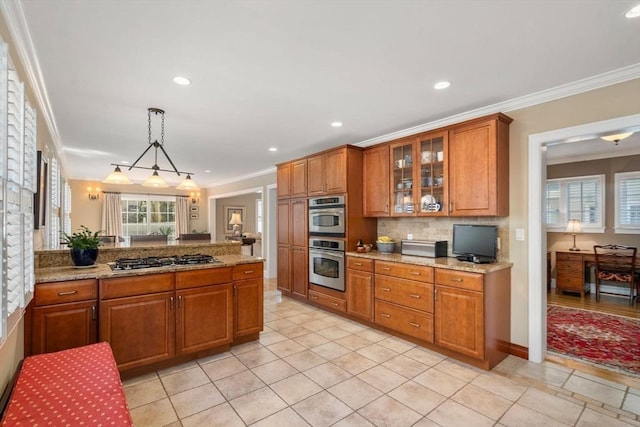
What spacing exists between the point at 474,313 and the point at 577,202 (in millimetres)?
4435

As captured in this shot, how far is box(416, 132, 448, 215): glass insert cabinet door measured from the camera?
343cm

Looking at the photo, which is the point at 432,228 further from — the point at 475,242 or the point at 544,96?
the point at 544,96

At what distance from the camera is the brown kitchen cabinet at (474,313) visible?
9.11ft

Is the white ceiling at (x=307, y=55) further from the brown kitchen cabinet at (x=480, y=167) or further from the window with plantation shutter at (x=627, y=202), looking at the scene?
the window with plantation shutter at (x=627, y=202)

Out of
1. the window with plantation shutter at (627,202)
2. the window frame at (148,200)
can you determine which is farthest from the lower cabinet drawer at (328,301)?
the window frame at (148,200)

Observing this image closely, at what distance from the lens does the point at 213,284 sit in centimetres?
303

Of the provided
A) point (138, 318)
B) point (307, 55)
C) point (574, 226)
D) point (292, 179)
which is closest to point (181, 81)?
point (307, 55)

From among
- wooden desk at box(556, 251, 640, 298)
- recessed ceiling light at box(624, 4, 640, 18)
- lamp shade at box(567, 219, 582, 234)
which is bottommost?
wooden desk at box(556, 251, 640, 298)

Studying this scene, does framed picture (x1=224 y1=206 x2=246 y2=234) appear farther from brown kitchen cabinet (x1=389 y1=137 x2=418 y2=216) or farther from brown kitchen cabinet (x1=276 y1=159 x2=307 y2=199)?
brown kitchen cabinet (x1=389 y1=137 x2=418 y2=216)

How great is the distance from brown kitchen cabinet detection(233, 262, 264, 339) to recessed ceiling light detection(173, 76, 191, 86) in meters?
1.77

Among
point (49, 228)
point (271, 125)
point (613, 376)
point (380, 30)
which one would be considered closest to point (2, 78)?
point (380, 30)

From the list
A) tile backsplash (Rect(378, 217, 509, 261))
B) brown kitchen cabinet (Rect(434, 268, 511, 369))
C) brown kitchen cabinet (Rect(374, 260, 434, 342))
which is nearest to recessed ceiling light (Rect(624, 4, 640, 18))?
tile backsplash (Rect(378, 217, 509, 261))

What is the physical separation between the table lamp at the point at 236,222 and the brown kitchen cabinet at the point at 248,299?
7.35 m

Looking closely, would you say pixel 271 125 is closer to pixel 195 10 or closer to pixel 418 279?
pixel 195 10
